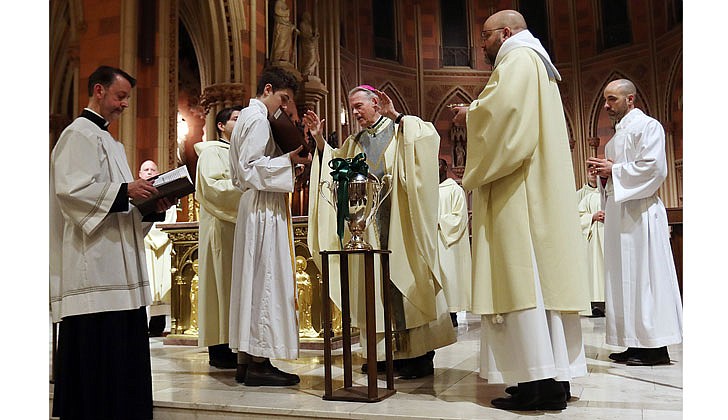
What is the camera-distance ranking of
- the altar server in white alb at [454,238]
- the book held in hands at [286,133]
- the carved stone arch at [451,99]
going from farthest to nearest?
the carved stone arch at [451,99]
the altar server in white alb at [454,238]
the book held in hands at [286,133]

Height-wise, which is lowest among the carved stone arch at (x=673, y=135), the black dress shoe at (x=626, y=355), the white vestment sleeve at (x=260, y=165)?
the black dress shoe at (x=626, y=355)

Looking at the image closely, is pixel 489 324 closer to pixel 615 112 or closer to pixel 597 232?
pixel 615 112

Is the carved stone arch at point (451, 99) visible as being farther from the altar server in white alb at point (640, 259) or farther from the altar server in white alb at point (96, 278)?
the altar server in white alb at point (96, 278)

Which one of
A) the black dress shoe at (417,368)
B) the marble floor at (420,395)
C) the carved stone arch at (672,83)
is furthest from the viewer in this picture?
the carved stone arch at (672,83)

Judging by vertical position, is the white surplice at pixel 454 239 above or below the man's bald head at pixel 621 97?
below

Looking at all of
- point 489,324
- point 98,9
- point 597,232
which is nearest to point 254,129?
point 489,324

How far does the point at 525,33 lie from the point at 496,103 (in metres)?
0.44

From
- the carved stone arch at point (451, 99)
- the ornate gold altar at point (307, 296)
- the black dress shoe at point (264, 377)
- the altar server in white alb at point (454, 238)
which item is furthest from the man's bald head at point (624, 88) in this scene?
the carved stone arch at point (451, 99)

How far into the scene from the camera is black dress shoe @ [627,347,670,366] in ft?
14.3

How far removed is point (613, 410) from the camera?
306cm

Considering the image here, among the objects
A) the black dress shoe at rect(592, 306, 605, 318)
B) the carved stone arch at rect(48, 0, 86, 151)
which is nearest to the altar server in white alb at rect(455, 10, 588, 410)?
the black dress shoe at rect(592, 306, 605, 318)

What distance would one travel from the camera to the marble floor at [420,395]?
3.03 m

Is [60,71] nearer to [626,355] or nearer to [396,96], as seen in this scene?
[396,96]

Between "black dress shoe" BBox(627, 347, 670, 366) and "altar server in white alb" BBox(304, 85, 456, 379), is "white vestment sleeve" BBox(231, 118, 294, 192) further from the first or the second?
"black dress shoe" BBox(627, 347, 670, 366)
